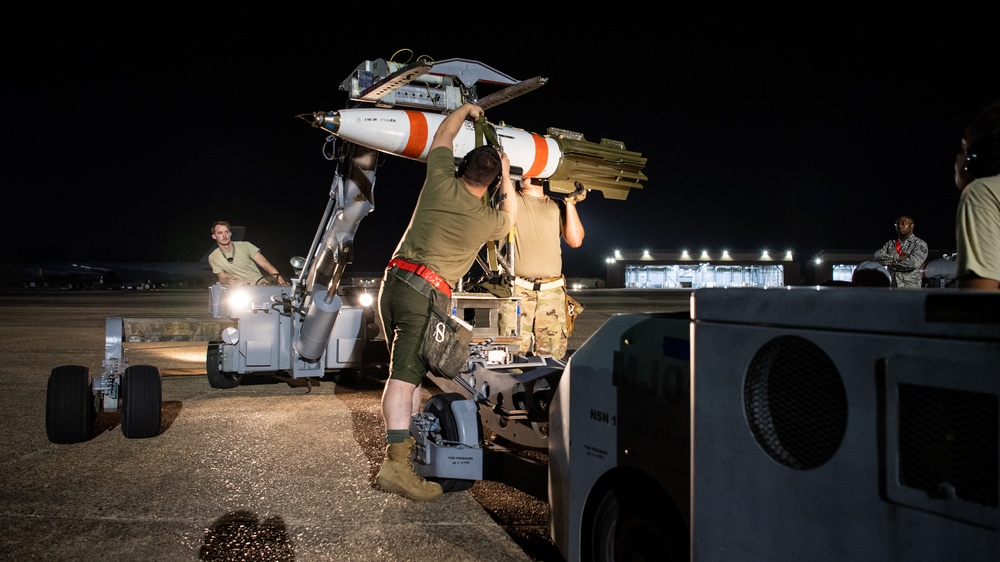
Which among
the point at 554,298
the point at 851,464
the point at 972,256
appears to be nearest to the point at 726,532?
the point at 851,464

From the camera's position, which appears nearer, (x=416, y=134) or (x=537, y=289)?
(x=416, y=134)

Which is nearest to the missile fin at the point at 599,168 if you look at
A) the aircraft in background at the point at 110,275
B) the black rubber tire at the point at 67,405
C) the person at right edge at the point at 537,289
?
the person at right edge at the point at 537,289

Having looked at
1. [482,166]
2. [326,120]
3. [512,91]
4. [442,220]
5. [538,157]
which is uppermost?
[512,91]

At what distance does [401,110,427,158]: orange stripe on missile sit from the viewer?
6.26m

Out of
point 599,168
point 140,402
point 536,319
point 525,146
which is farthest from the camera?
point 599,168

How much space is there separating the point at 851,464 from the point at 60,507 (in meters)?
4.06

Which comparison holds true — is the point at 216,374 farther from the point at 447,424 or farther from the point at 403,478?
the point at 447,424

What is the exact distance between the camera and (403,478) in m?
3.71

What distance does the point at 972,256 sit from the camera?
263 cm

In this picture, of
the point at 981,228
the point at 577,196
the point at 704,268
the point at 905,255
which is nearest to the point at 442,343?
the point at 981,228

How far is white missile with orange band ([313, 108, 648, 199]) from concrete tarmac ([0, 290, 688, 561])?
2533 millimetres

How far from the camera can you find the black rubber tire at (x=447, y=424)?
12.1ft

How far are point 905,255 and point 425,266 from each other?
28.1 ft

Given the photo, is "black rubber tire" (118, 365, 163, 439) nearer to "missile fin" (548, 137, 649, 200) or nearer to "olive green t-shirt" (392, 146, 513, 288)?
"olive green t-shirt" (392, 146, 513, 288)
